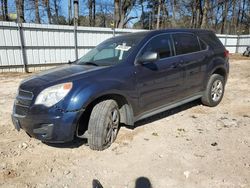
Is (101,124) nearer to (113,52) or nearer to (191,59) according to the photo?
(113,52)

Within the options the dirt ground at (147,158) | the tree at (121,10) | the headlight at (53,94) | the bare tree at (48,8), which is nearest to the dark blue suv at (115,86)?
the headlight at (53,94)

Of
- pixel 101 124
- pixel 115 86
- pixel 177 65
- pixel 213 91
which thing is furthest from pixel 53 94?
pixel 213 91

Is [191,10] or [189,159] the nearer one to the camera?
[189,159]

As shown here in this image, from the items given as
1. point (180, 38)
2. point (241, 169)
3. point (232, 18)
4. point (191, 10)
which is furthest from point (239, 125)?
point (232, 18)

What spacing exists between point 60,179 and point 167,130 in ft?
6.98

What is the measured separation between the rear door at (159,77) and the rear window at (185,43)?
184 millimetres

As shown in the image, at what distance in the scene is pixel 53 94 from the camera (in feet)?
10.4

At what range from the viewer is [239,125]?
458 cm

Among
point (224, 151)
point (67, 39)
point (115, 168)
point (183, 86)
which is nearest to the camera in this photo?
point (115, 168)

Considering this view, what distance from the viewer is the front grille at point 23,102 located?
326cm

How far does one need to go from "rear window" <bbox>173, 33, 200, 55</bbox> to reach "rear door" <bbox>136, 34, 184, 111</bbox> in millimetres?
184

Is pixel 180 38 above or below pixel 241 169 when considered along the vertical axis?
above

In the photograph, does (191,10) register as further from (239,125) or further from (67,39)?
(239,125)

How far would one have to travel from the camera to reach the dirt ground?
2.89m
